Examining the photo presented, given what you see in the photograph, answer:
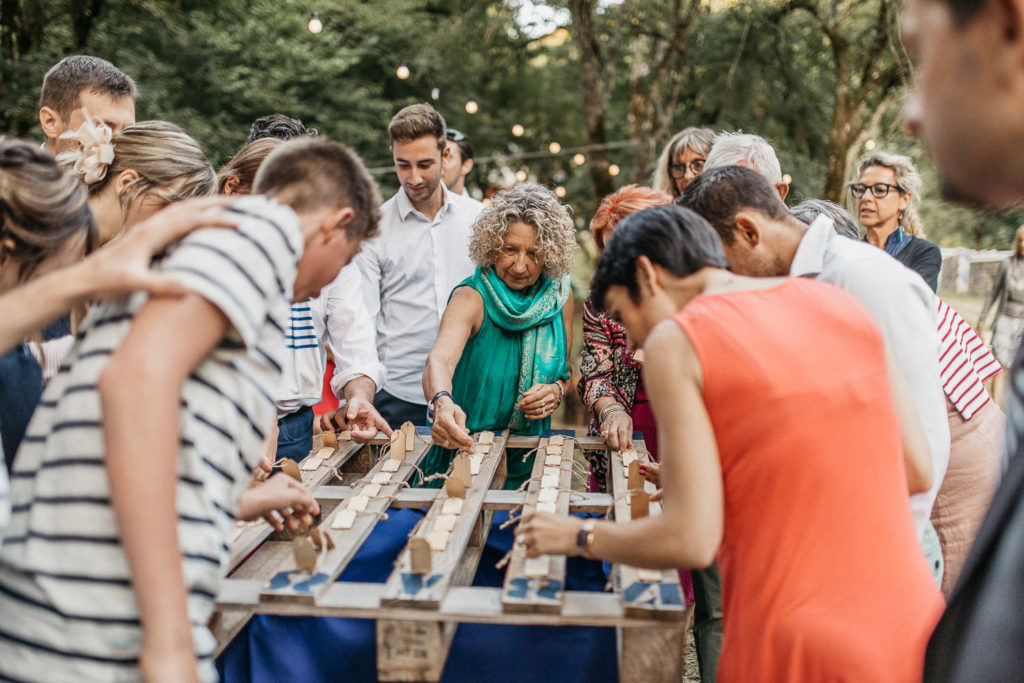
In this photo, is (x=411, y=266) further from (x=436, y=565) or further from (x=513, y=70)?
(x=513, y=70)

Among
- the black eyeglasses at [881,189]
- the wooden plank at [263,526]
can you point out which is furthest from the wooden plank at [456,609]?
the black eyeglasses at [881,189]

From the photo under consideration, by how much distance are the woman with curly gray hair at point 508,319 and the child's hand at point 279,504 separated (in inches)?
43.6

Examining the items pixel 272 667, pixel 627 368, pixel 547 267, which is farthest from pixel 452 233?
pixel 272 667

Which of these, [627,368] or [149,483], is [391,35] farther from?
[149,483]

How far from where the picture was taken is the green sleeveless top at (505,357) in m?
2.96

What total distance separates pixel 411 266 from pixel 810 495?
2.72 metres

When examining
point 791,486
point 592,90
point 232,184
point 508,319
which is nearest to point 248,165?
point 232,184

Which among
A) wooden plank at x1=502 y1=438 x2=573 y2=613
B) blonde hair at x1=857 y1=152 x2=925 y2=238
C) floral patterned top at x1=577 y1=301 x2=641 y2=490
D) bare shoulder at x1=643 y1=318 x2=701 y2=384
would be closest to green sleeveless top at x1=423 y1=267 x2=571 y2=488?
floral patterned top at x1=577 y1=301 x2=641 y2=490

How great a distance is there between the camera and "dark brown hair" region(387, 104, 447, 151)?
146 inches

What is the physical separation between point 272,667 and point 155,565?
807mm

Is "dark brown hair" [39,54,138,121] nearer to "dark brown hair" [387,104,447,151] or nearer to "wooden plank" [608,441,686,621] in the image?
"dark brown hair" [387,104,447,151]

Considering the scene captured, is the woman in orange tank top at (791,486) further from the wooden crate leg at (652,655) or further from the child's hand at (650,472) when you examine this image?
the child's hand at (650,472)

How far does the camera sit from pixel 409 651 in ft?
4.70

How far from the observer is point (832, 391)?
1356 millimetres
